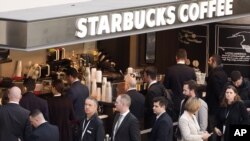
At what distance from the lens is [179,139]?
44.4 feet

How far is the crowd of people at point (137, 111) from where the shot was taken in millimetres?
12555

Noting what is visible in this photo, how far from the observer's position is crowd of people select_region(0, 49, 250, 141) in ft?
41.2

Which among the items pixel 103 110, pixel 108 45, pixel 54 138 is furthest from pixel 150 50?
pixel 54 138

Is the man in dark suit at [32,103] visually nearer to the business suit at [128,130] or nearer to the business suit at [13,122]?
the business suit at [13,122]

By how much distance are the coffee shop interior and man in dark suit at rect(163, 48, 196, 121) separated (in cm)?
120

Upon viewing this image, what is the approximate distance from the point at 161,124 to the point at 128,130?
0.50m

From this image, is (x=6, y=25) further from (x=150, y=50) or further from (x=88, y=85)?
(x=150, y=50)

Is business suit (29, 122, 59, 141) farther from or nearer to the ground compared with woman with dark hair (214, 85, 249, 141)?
nearer to the ground

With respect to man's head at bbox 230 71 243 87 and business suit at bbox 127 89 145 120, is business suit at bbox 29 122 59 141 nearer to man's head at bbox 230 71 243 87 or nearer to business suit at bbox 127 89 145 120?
business suit at bbox 127 89 145 120

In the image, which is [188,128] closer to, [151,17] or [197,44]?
[151,17]

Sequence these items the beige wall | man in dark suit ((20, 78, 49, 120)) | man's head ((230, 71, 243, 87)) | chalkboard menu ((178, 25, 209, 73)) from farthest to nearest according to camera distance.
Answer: chalkboard menu ((178, 25, 209, 73)) → the beige wall → man's head ((230, 71, 243, 87)) → man in dark suit ((20, 78, 49, 120))

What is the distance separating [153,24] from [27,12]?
6.55 ft

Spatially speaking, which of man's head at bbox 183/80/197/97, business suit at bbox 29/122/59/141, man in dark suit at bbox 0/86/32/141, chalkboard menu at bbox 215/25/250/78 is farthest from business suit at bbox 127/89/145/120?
chalkboard menu at bbox 215/25/250/78

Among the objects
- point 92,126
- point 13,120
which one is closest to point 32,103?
point 13,120
